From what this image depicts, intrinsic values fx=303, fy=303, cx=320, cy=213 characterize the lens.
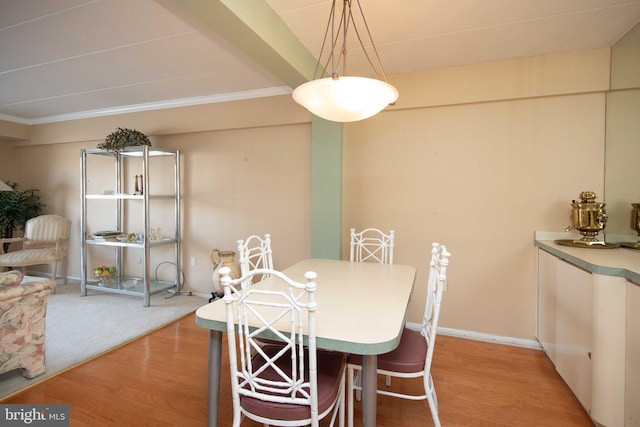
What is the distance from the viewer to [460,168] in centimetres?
267

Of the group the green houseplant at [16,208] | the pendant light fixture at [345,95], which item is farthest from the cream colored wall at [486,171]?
the green houseplant at [16,208]

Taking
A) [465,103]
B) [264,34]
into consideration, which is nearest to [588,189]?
[465,103]

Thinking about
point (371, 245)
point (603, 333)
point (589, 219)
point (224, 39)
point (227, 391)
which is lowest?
point (227, 391)

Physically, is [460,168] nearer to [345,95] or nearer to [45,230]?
[345,95]

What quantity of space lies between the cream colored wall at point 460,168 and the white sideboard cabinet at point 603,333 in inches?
25.4

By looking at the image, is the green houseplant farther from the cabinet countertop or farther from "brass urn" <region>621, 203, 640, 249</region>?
"brass urn" <region>621, 203, 640, 249</region>

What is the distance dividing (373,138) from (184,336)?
2.50 metres

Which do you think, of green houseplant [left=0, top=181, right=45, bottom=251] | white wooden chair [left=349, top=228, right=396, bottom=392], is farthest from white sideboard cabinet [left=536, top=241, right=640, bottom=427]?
green houseplant [left=0, top=181, right=45, bottom=251]

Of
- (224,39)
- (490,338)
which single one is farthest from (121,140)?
(490,338)

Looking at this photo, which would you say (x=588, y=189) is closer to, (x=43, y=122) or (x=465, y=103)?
(x=465, y=103)

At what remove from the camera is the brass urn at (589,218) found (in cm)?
212

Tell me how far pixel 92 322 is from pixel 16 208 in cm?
270

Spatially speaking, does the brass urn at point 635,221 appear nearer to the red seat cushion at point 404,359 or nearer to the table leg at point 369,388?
the red seat cushion at point 404,359

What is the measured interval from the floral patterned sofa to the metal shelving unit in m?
1.27
